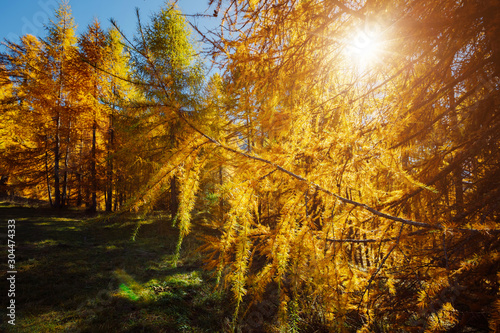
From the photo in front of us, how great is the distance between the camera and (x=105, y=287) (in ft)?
14.6

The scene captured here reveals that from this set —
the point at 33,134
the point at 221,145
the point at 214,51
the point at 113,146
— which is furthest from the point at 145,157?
the point at 33,134

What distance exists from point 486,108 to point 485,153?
569 millimetres

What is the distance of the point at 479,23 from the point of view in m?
Answer: 1.64

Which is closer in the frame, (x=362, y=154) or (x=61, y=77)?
(x=362, y=154)

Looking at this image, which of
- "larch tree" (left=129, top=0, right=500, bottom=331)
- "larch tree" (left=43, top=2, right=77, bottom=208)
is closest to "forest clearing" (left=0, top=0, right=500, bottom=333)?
"larch tree" (left=129, top=0, right=500, bottom=331)

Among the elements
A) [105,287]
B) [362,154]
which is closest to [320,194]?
[362,154]

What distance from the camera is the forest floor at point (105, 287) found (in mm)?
3374

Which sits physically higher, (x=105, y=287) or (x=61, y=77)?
(x=61, y=77)

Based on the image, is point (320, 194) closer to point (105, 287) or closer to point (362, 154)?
point (362, 154)

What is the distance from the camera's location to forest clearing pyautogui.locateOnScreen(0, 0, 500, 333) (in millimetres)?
1419

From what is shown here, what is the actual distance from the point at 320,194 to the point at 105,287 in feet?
17.2

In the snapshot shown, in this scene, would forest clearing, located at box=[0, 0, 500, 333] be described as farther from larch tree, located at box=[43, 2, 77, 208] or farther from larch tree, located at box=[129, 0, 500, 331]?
larch tree, located at box=[43, 2, 77, 208]

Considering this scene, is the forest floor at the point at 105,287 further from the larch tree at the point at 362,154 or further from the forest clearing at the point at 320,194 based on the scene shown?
the larch tree at the point at 362,154

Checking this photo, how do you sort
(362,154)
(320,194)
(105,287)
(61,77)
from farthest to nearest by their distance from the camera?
1. (61,77)
2. (105,287)
3. (320,194)
4. (362,154)
